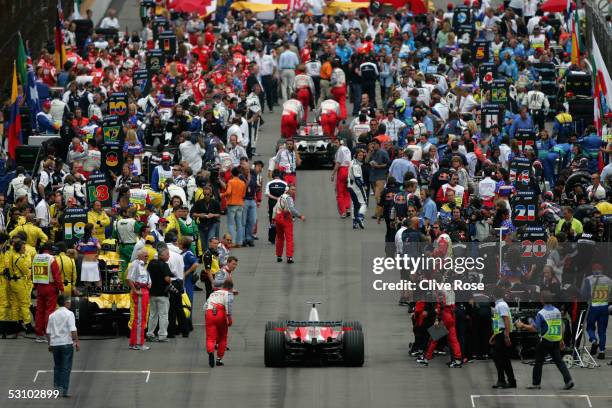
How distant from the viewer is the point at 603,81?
3881cm

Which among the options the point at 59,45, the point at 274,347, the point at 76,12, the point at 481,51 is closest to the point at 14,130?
the point at 59,45

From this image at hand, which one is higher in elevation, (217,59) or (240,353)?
(217,59)

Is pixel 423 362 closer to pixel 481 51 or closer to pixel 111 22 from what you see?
pixel 481 51

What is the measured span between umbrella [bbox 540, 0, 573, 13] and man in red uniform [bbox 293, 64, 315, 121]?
12.3 metres

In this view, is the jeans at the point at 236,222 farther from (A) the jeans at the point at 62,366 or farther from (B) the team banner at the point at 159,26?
(B) the team banner at the point at 159,26

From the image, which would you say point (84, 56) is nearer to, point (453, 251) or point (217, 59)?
point (217, 59)

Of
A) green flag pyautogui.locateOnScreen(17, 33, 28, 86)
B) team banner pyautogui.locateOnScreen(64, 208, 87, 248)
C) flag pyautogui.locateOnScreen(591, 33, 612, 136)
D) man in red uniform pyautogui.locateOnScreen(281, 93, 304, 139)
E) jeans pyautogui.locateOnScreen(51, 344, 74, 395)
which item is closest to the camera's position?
jeans pyautogui.locateOnScreen(51, 344, 74, 395)

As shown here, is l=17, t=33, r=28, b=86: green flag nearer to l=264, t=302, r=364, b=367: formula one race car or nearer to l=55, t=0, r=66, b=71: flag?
l=55, t=0, r=66, b=71: flag

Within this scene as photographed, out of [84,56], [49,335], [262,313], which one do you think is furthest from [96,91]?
[49,335]

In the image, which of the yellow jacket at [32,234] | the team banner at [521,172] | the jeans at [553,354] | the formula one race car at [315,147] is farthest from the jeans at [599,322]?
the formula one race car at [315,147]

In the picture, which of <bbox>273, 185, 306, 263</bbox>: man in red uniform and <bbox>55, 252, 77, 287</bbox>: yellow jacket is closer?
<bbox>55, 252, 77, 287</bbox>: yellow jacket

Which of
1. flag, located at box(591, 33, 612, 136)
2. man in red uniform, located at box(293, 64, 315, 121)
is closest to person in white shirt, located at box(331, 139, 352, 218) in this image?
flag, located at box(591, 33, 612, 136)

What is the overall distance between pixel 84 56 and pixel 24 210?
21.7 metres

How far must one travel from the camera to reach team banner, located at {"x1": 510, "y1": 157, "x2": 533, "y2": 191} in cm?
3512
